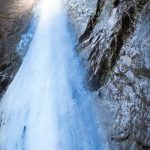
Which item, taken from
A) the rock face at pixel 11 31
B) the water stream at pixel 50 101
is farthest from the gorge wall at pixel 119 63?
the rock face at pixel 11 31

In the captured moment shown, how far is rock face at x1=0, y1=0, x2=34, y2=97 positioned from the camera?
23.7ft

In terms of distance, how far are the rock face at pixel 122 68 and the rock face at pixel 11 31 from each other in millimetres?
2306

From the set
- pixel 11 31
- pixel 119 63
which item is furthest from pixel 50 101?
pixel 11 31

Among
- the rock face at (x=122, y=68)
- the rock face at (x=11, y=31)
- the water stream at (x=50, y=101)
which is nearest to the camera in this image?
the rock face at (x=122, y=68)

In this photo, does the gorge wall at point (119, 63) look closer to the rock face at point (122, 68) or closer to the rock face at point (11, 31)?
the rock face at point (122, 68)

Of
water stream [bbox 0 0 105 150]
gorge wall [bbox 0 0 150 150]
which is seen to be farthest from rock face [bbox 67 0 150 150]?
water stream [bbox 0 0 105 150]

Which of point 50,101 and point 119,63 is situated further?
point 50,101

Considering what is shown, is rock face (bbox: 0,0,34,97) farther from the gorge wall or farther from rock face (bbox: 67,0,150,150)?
rock face (bbox: 67,0,150,150)

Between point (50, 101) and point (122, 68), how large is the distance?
1504 millimetres

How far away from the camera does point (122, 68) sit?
418 centimetres

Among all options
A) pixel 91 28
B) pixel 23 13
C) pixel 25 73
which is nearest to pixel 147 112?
pixel 91 28

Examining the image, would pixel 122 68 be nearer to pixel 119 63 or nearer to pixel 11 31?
pixel 119 63

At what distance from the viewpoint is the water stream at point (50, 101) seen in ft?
14.3

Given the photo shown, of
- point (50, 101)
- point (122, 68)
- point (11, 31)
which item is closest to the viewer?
point (122, 68)
